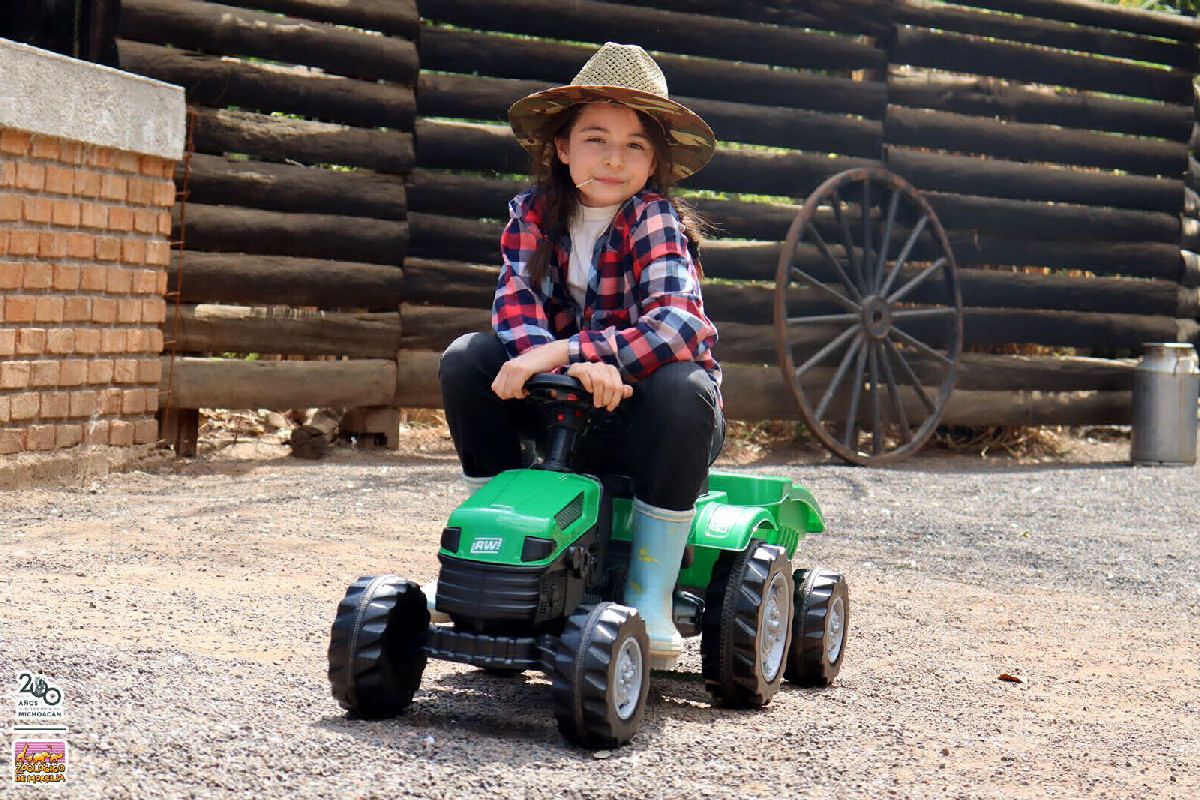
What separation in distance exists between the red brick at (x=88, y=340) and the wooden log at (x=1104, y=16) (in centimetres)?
658

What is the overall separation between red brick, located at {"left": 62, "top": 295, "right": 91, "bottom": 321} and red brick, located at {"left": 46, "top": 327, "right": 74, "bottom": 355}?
0.05m

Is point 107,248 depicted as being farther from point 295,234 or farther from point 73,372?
point 295,234

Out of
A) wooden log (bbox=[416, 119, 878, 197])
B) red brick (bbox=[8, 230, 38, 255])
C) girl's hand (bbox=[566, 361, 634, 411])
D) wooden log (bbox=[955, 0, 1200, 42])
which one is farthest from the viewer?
wooden log (bbox=[955, 0, 1200, 42])

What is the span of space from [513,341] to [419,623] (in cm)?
72

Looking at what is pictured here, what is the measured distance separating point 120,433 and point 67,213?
1.14m

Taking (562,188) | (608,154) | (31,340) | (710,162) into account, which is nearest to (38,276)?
(31,340)

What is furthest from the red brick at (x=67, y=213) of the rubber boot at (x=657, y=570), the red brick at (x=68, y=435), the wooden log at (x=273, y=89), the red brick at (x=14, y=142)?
the rubber boot at (x=657, y=570)

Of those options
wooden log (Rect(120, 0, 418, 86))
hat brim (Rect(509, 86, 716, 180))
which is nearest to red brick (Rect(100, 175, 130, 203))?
wooden log (Rect(120, 0, 418, 86))

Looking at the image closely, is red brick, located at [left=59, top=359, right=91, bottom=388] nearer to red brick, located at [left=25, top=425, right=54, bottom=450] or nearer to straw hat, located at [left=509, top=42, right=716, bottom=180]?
red brick, located at [left=25, top=425, right=54, bottom=450]

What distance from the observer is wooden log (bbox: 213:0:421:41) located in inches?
335

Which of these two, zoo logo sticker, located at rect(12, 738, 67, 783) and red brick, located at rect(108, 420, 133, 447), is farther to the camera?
red brick, located at rect(108, 420, 133, 447)

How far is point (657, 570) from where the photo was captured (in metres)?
3.49

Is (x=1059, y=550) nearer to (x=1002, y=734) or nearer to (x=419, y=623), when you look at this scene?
(x=1002, y=734)

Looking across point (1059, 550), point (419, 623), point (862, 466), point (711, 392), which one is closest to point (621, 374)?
point (711, 392)
